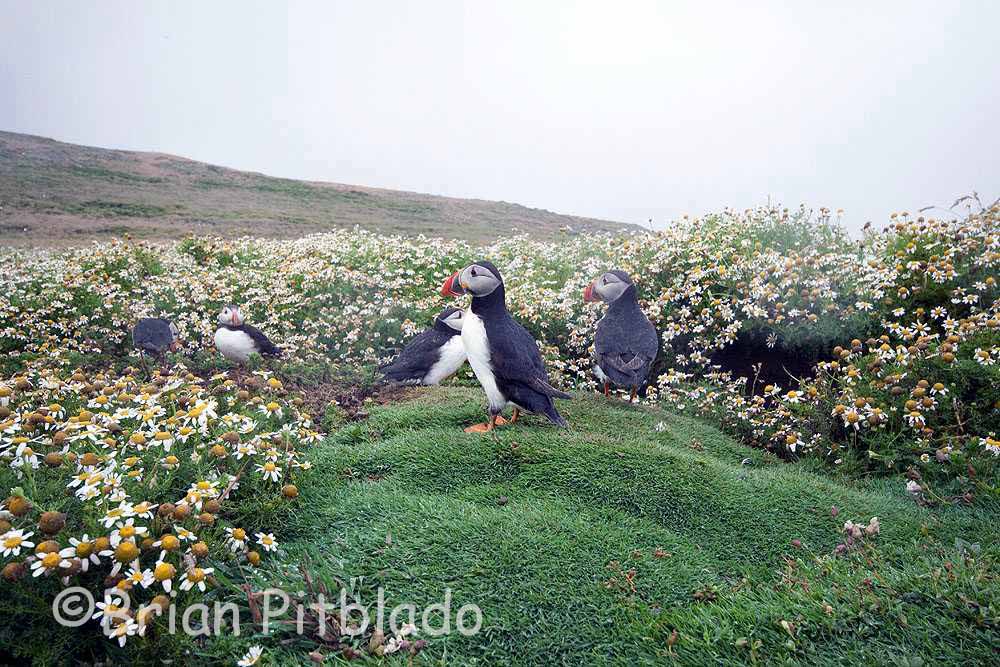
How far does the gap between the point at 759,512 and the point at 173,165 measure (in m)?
12.8

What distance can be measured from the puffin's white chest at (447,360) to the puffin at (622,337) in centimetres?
121

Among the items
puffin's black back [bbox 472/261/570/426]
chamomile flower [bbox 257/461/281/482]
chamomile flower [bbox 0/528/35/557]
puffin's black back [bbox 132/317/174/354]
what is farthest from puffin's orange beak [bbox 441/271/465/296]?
puffin's black back [bbox 132/317/174/354]

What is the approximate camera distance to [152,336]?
6629 millimetres

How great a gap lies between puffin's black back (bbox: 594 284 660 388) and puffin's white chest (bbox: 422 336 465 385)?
1.21m

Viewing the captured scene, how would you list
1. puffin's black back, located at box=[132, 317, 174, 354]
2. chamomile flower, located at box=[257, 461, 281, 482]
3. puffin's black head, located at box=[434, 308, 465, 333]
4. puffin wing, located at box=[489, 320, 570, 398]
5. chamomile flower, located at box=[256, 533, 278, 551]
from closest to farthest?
chamomile flower, located at box=[256, 533, 278, 551], chamomile flower, located at box=[257, 461, 281, 482], puffin wing, located at box=[489, 320, 570, 398], puffin's black head, located at box=[434, 308, 465, 333], puffin's black back, located at box=[132, 317, 174, 354]

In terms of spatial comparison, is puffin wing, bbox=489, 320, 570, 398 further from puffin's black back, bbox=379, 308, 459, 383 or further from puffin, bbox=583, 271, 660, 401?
puffin's black back, bbox=379, 308, 459, 383

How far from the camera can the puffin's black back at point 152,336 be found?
6.61 m

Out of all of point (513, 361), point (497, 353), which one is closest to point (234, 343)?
point (497, 353)

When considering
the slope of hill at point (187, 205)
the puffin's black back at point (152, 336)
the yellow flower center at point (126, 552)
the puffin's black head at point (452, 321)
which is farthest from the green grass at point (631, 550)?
the slope of hill at point (187, 205)

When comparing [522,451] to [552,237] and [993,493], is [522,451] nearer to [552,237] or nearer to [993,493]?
[993,493]

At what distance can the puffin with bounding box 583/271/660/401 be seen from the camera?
552 centimetres

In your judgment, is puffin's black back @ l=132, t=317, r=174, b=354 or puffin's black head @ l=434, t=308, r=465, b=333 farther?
puffin's black back @ l=132, t=317, r=174, b=354

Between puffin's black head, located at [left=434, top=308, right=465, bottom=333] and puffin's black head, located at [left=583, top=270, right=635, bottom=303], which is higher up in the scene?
puffin's black head, located at [left=583, top=270, right=635, bottom=303]

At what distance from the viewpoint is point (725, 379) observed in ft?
21.5
